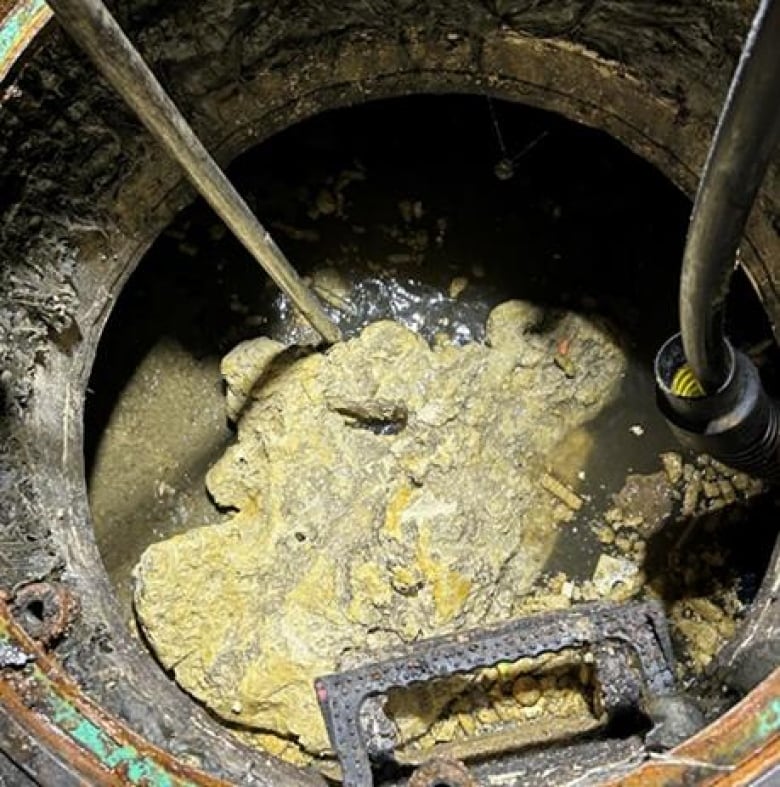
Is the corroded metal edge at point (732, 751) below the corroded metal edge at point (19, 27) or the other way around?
below

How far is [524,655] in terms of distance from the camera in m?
1.72

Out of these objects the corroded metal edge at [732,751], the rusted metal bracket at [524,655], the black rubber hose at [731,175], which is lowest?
the corroded metal edge at [732,751]

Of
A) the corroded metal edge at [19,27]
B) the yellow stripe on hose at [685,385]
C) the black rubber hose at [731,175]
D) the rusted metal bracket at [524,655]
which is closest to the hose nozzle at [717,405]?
the yellow stripe on hose at [685,385]

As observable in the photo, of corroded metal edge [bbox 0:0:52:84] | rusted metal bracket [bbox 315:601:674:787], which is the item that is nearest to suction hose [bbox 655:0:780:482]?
rusted metal bracket [bbox 315:601:674:787]

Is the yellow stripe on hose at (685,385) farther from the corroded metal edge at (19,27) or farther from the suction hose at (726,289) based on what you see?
the corroded metal edge at (19,27)

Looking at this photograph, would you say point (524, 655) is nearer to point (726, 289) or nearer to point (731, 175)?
point (726, 289)

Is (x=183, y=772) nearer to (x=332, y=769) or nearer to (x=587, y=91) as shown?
(x=332, y=769)

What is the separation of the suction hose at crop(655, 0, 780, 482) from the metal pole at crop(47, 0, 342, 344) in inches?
28.7

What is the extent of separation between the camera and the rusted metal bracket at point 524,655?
172 centimetres

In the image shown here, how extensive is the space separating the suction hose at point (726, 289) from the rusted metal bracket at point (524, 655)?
30 centimetres

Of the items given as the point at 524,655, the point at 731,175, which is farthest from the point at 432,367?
the point at 731,175

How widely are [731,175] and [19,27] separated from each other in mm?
1166

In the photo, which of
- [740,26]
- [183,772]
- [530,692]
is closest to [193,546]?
[530,692]

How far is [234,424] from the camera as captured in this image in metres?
2.54
